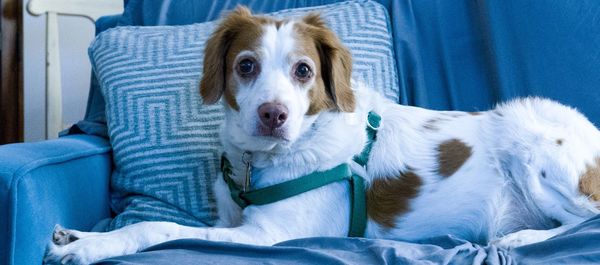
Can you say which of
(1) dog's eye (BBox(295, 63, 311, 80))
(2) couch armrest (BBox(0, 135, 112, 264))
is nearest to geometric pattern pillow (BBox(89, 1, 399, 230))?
(2) couch armrest (BBox(0, 135, 112, 264))

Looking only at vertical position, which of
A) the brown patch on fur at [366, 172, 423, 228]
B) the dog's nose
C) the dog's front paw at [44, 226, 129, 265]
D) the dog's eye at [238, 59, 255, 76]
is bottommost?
the dog's front paw at [44, 226, 129, 265]

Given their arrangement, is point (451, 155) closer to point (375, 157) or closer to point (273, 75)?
point (375, 157)

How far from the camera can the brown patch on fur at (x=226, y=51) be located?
189 cm

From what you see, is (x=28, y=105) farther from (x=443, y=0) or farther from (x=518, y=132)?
(x=518, y=132)

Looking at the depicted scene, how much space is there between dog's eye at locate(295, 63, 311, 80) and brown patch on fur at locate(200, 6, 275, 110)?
0.15m

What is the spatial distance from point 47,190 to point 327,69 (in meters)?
0.83

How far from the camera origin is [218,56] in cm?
193

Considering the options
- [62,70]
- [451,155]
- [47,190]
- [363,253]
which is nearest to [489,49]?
[451,155]

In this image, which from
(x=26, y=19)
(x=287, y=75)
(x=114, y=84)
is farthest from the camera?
(x=26, y=19)

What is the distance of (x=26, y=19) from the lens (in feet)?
11.9

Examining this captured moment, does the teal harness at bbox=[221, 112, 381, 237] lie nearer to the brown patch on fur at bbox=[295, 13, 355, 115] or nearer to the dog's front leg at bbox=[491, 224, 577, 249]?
the brown patch on fur at bbox=[295, 13, 355, 115]

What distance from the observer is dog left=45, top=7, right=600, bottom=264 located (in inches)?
71.2

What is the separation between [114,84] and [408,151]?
99 cm

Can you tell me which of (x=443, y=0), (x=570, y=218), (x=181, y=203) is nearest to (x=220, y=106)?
(x=181, y=203)
